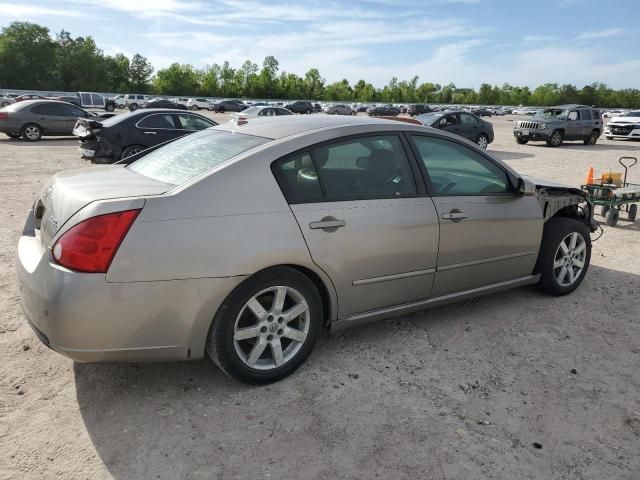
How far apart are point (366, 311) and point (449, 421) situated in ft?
2.95

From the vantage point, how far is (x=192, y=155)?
11.3 ft

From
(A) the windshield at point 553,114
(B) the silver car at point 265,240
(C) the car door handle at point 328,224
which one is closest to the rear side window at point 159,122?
(B) the silver car at point 265,240

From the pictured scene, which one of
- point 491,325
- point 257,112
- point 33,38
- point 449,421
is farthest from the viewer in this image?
point 33,38

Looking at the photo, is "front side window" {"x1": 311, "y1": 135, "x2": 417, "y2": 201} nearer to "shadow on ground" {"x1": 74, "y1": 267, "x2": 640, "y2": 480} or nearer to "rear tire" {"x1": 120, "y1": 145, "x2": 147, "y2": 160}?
"shadow on ground" {"x1": 74, "y1": 267, "x2": 640, "y2": 480}

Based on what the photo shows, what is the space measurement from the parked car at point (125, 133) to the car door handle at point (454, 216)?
808cm

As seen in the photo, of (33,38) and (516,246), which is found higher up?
(33,38)

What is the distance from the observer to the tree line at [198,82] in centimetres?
9575

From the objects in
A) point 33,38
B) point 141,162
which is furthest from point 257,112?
point 33,38

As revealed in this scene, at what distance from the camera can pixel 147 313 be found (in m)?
2.67

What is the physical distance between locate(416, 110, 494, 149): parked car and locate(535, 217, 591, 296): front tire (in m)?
13.3

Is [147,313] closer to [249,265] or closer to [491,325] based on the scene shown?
[249,265]

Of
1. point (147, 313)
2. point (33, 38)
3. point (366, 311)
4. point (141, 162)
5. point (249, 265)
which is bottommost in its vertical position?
point (366, 311)

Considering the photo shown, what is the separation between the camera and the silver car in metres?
2.62

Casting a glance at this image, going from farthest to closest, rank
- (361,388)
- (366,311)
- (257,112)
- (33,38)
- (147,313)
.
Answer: (33,38), (257,112), (366,311), (361,388), (147,313)
